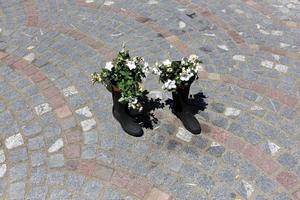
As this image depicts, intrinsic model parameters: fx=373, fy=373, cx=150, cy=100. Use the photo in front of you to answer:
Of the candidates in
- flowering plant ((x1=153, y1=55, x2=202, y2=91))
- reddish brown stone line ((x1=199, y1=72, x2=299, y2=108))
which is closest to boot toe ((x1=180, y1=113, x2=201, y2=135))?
flowering plant ((x1=153, y1=55, x2=202, y2=91))

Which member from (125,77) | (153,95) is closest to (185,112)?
(153,95)

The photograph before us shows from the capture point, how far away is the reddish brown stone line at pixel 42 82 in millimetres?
6164

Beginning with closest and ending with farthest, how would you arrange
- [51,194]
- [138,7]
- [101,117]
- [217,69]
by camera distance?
[51,194]
[101,117]
[217,69]
[138,7]

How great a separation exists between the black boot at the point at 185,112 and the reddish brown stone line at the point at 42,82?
1752mm

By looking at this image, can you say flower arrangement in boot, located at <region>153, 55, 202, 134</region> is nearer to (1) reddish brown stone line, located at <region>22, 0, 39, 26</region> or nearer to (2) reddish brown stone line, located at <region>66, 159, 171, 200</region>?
(2) reddish brown stone line, located at <region>66, 159, 171, 200</region>

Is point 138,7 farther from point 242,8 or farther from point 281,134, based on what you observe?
point 281,134

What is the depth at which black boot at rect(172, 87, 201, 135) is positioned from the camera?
5.70 metres

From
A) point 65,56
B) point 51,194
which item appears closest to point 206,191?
point 51,194

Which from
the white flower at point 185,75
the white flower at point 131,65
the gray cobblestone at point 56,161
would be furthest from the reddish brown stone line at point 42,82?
the white flower at point 185,75

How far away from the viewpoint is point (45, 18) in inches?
338

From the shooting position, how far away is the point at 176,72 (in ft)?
17.6

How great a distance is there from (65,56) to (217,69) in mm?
2990

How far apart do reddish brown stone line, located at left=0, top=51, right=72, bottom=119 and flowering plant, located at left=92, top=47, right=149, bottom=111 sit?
115 cm

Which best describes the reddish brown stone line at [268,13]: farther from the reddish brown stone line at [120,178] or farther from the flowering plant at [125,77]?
the reddish brown stone line at [120,178]
